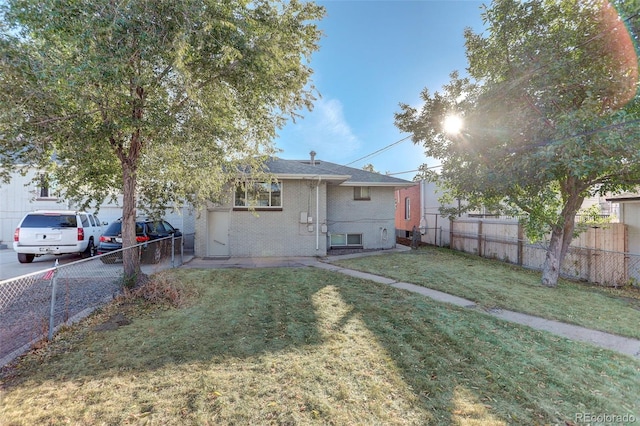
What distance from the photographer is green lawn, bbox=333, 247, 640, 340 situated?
492 cm

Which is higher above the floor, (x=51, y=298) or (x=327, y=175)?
(x=327, y=175)

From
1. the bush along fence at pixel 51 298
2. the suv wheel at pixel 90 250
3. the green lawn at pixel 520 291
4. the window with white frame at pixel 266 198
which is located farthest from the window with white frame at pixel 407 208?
the suv wheel at pixel 90 250

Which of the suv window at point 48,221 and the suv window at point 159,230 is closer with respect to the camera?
the suv window at point 48,221

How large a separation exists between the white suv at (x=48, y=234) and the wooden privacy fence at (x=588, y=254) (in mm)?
14698

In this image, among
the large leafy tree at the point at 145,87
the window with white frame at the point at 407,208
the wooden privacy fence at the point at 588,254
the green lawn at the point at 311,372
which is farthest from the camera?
the window with white frame at the point at 407,208

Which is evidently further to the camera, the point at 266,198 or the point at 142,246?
the point at 266,198

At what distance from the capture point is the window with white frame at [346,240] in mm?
13123

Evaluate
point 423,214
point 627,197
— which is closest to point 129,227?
point 627,197

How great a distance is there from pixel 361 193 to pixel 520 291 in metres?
7.79

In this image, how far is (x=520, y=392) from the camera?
8.94 ft

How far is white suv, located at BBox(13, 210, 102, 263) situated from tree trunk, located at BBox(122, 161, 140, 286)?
428cm

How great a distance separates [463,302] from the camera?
562 centimetres

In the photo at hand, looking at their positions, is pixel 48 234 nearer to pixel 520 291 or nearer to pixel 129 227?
pixel 129 227

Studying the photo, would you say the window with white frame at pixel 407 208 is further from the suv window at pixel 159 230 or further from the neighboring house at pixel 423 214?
the suv window at pixel 159 230
